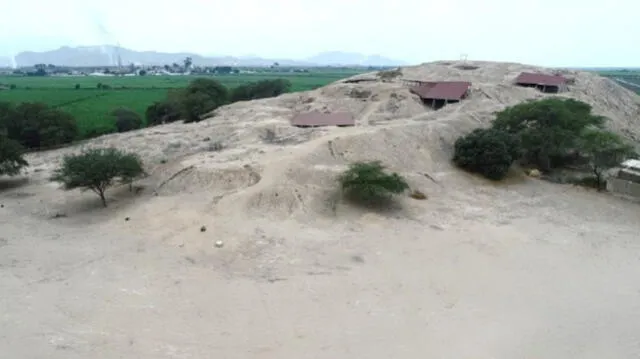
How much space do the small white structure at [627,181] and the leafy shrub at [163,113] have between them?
52.2 metres

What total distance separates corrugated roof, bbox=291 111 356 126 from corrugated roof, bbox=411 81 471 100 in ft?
41.3

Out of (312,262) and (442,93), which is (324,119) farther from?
(312,262)

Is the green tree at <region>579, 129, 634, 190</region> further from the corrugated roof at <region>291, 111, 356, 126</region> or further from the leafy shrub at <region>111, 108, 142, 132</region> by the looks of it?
the leafy shrub at <region>111, 108, 142, 132</region>

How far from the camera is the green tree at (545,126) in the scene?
39594mm

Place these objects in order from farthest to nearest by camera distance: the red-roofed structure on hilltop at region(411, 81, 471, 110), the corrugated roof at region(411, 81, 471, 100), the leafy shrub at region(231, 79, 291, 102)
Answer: the leafy shrub at region(231, 79, 291, 102), the corrugated roof at region(411, 81, 471, 100), the red-roofed structure on hilltop at region(411, 81, 471, 110)

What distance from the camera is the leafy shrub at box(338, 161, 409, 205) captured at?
30.1m

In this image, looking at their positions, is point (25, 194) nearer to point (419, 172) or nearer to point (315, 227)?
point (315, 227)

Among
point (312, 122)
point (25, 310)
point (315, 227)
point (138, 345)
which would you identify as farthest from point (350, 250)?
point (312, 122)

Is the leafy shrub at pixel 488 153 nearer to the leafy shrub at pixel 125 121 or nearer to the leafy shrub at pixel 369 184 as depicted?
the leafy shrub at pixel 369 184

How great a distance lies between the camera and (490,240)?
26891 millimetres

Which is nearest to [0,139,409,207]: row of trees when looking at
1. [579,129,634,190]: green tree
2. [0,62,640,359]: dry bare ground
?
[0,62,640,359]: dry bare ground

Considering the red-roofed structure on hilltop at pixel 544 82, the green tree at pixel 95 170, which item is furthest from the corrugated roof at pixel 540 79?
the green tree at pixel 95 170

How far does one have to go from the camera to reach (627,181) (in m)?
35.3

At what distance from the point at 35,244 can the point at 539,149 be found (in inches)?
1509
